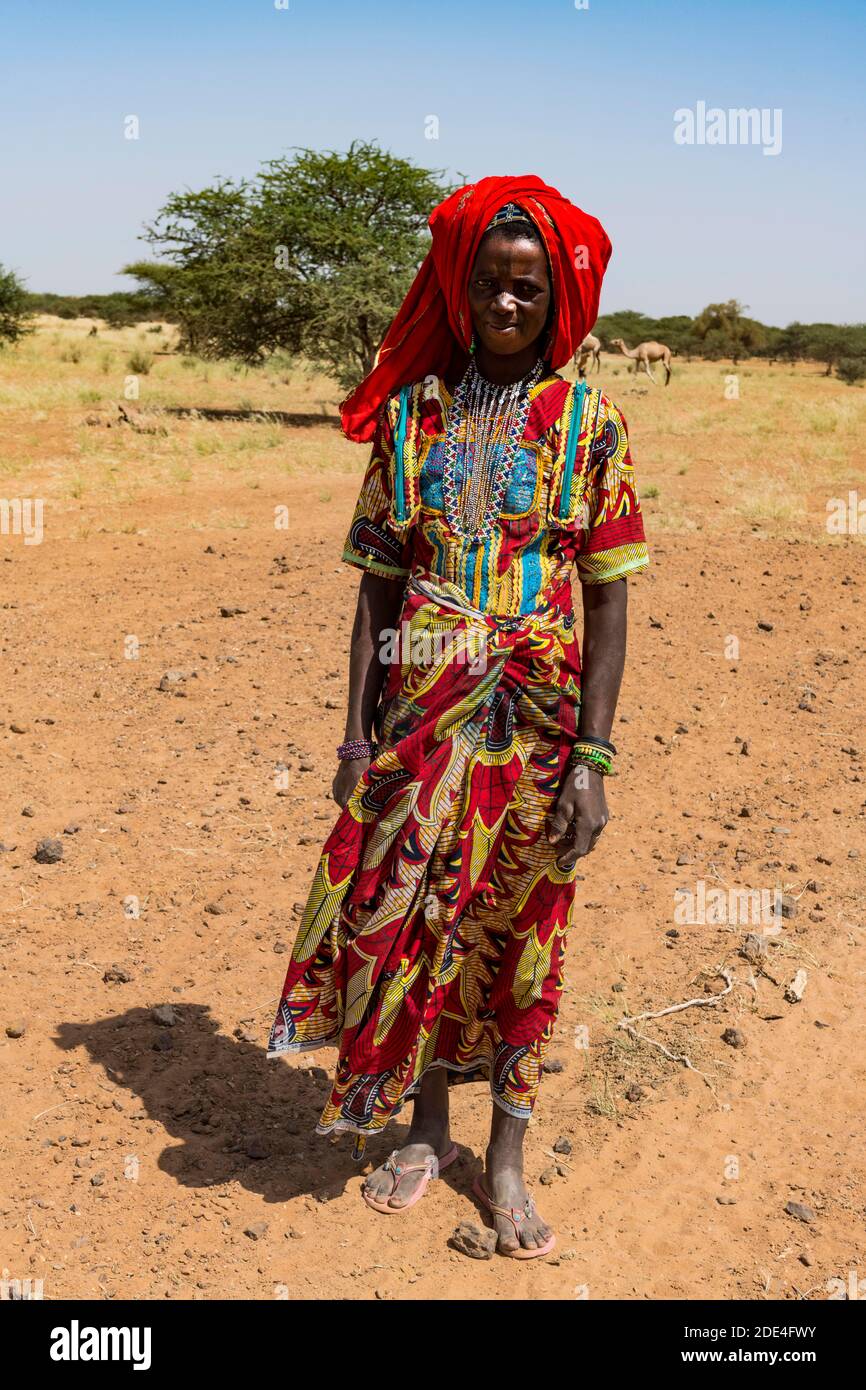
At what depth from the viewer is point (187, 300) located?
17250mm

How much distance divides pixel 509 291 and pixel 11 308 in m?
24.4

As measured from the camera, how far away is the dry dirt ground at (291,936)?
2.59 meters

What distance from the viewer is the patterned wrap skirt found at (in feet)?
7.40

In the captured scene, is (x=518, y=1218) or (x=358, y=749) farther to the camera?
(x=518, y=1218)

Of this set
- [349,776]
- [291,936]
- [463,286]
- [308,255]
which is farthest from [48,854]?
[308,255]

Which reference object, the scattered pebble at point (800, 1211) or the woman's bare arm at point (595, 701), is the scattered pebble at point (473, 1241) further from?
the woman's bare arm at point (595, 701)

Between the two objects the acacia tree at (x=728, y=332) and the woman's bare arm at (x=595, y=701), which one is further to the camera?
the acacia tree at (x=728, y=332)

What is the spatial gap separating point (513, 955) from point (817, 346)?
34.7 metres

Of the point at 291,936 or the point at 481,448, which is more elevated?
the point at 481,448

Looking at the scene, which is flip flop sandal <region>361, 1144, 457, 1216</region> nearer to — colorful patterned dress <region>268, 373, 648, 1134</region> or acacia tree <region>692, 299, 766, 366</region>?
colorful patterned dress <region>268, 373, 648, 1134</region>

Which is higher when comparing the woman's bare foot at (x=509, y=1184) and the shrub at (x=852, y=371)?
the shrub at (x=852, y=371)

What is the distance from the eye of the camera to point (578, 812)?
2.28 metres

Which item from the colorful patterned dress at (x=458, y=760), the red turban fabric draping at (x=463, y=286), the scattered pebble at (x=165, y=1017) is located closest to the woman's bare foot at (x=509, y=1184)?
the colorful patterned dress at (x=458, y=760)

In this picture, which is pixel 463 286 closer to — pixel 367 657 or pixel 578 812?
pixel 367 657
